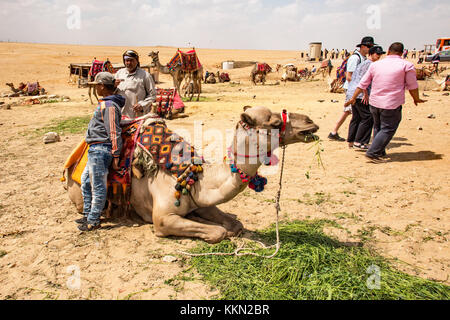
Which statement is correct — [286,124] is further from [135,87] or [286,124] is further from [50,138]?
[50,138]

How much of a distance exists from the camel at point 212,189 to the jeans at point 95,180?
1.16 feet

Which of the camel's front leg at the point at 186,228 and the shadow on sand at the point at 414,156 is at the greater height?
A: the shadow on sand at the point at 414,156

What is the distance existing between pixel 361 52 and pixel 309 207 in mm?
4694

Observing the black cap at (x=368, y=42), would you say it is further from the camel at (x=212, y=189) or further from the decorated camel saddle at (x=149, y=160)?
the decorated camel saddle at (x=149, y=160)

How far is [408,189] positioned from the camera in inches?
213

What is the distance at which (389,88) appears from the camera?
244 inches

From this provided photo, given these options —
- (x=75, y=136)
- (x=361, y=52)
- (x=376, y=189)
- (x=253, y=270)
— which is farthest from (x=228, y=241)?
(x=75, y=136)

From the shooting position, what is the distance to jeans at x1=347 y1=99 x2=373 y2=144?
729 cm

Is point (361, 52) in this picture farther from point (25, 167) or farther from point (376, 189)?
point (25, 167)

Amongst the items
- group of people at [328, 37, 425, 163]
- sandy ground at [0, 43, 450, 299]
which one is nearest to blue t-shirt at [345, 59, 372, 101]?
group of people at [328, 37, 425, 163]

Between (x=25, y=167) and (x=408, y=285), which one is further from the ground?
(x=25, y=167)

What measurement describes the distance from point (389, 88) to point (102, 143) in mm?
5428

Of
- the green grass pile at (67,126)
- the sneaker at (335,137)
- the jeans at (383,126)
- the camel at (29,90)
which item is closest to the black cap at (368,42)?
the jeans at (383,126)

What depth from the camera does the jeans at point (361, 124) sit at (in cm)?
729
